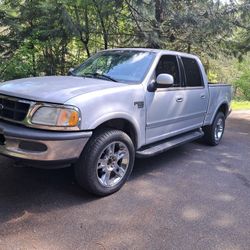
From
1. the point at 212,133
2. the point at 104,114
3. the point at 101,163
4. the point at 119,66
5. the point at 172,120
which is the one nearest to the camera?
the point at 104,114

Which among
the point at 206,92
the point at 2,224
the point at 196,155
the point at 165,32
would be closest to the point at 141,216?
the point at 2,224

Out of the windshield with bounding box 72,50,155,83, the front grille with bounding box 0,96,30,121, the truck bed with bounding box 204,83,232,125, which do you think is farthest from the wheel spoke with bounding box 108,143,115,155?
the truck bed with bounding box 204,83,232,125

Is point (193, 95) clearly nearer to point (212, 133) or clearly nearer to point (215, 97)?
point (215, 97)

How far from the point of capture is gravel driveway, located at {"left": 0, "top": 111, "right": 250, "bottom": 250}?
3.12m

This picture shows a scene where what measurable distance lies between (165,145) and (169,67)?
48.9 inches

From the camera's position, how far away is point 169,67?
5199 mm

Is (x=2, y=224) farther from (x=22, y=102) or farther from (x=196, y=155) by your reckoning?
(x=196, y=155)

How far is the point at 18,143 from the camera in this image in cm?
343

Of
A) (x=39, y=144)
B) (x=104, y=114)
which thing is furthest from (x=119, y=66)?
(x=39, y=144)

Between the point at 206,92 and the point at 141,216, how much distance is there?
3320 mm

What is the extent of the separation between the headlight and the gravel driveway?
37.9 inches

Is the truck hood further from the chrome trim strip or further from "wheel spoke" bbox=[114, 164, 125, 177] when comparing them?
"wheel spoke" bbox=[114, 164, 125, 177]

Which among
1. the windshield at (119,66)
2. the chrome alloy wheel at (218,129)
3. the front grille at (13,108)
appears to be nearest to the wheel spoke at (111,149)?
the windshield at (119,66)

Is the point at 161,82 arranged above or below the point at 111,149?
above
